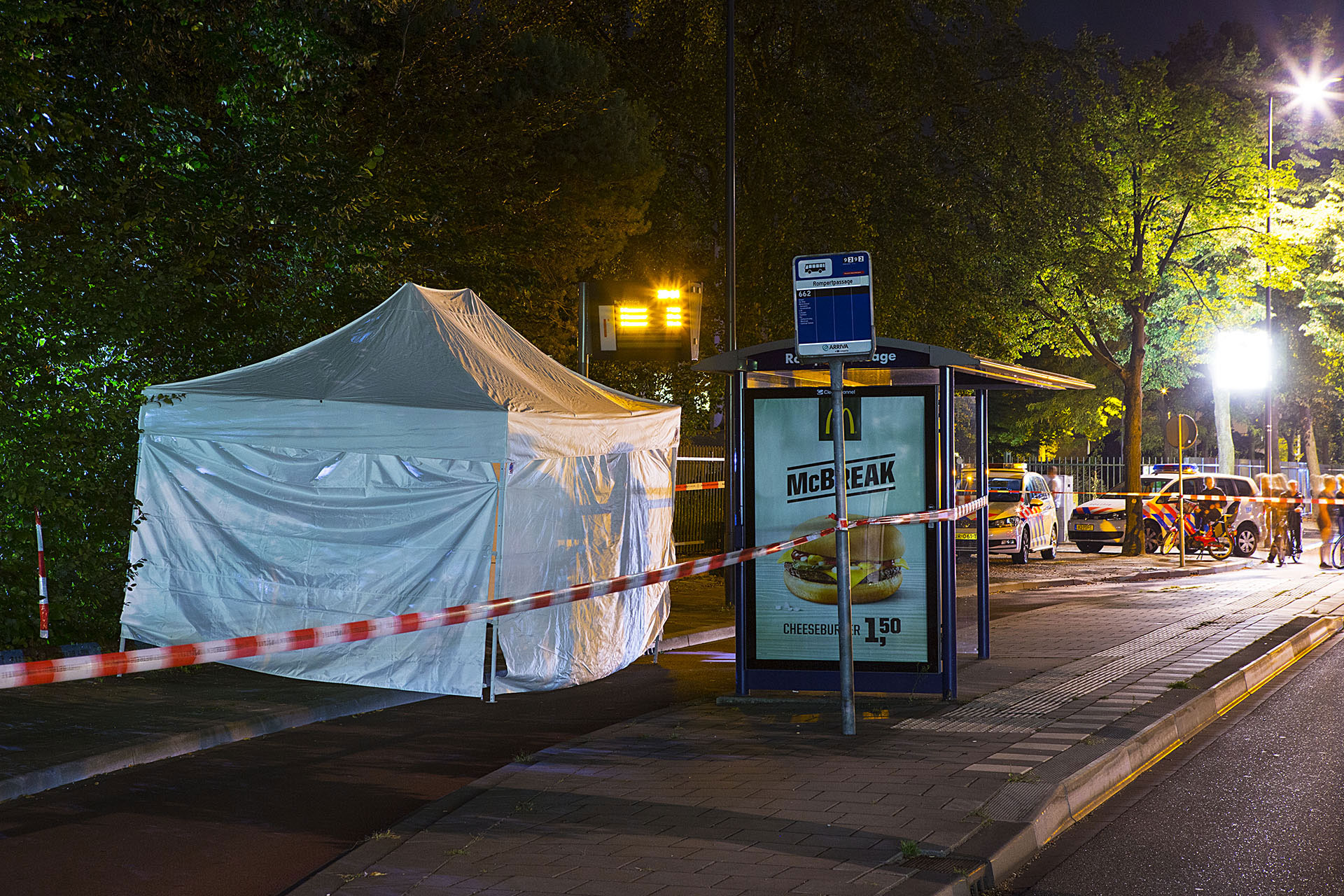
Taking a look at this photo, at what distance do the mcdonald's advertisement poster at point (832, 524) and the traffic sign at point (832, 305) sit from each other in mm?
1350

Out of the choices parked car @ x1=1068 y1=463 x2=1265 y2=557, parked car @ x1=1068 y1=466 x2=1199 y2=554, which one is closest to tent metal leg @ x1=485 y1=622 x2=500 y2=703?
parked car @ x1=1068 y1=463 x2=1265 y2=557

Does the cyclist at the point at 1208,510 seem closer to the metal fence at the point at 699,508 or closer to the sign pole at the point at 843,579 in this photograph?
the metal fence at the point at 699,508

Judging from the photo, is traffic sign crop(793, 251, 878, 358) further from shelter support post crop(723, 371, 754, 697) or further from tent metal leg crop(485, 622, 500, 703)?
tent metal leg crop(485, 622, 500, 703)

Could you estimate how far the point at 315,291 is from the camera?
567 inches

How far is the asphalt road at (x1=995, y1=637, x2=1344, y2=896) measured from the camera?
5.58m

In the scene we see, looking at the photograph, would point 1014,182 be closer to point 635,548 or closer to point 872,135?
point 872,135

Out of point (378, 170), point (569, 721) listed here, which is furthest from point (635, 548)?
point (378, 170)

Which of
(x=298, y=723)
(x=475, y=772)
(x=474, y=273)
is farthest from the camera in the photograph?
(x=474, y=273)

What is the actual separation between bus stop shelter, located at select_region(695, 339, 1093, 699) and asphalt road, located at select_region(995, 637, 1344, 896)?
192cm

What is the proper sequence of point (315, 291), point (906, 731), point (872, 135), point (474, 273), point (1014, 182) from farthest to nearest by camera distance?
point (1014, 182) → point (872, 135) → point (474, 273) → point (315, 291) → point (906, 731)

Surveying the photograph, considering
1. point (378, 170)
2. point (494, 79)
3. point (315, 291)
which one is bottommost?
point (315, 291)

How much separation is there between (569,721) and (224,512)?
3775 millimetres

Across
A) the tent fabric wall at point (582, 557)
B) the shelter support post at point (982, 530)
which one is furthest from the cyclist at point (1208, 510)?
the tent fabric wall at point (582, 557)

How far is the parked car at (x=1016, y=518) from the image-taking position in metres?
26.1
